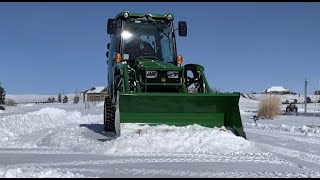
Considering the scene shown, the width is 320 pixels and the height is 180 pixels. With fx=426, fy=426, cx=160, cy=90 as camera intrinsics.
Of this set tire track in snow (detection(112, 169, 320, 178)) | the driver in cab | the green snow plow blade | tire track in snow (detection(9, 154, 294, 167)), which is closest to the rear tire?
the driver in cab

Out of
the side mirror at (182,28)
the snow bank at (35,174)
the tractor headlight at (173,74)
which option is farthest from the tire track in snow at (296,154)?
the snow bank at (35,174)

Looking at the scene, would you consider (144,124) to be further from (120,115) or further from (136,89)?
(136,89)

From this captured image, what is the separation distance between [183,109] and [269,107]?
1203cm

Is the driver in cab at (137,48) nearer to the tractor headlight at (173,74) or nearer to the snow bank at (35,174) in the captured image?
the tractor headlight at (173,74)

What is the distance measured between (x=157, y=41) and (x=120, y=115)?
2.42m

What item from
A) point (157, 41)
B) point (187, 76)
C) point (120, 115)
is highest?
point (157, 41)

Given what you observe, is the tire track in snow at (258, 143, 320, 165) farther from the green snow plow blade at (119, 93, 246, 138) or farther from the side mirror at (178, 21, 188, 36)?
the side mirror at (178, 21, 188, 36)

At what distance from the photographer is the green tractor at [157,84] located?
289 inches

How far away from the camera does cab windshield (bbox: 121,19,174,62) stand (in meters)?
8.91

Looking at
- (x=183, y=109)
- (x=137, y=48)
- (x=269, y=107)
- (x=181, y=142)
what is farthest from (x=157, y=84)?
(x=269, y=107)

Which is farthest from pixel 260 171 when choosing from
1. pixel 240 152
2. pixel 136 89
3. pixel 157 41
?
pixel 157 41

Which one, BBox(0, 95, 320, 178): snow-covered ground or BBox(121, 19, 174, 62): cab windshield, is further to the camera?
BBox(121, 19, 174, 62): cab windshield

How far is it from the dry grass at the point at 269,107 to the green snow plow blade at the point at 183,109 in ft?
38.1

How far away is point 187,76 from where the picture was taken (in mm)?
8680
